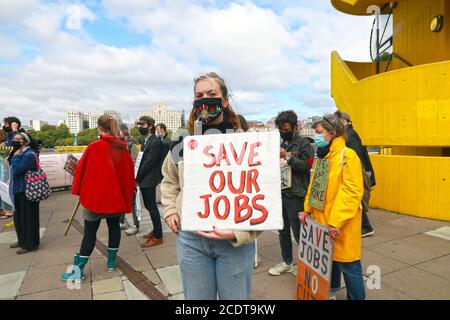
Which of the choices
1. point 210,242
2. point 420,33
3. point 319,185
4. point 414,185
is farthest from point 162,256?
point 420,33

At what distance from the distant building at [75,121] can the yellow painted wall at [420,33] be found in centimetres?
12252

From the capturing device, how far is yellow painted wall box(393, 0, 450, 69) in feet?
24.6

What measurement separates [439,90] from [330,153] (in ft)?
14.1

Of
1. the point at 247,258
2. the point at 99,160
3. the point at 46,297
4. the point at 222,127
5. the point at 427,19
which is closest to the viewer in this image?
the point at 247,258

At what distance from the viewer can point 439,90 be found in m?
6.02

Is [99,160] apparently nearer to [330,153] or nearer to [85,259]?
[85,259]

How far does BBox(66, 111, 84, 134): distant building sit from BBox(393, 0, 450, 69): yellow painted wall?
402 feet

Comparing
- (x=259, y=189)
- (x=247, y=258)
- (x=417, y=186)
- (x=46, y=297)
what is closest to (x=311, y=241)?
(x=247, y=258)

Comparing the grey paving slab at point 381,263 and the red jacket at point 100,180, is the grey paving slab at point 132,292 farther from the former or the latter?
the grey paving slab at point 381,263

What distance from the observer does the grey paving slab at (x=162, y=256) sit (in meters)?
4.46

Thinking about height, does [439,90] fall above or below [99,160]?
above

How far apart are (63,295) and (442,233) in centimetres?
562

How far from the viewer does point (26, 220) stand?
5.16 m

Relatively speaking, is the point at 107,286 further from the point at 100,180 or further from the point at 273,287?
the point at 273,287
